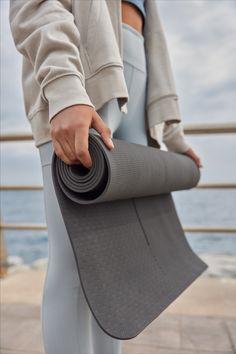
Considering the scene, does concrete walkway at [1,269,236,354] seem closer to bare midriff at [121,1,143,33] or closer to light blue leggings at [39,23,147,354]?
light blue leggings at [39,23,147,354]

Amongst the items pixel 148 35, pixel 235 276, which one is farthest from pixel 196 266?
pixel 235 276

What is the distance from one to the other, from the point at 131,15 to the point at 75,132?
46 cm

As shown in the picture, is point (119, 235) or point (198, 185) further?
point (198, 185)

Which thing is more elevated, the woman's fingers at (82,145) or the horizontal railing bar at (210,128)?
the woman's fingers at (82,145)

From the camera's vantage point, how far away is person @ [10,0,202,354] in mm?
564

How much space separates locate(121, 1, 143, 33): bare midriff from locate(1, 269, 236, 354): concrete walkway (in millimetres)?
1016

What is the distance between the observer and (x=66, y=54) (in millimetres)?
609

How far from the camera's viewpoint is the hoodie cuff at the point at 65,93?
564mm

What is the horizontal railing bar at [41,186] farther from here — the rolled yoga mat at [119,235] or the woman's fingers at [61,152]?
the woman's fingers at [61,152]

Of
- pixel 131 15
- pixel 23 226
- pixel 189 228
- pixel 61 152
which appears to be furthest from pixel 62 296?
pixel 23 226

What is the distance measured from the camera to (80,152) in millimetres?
520

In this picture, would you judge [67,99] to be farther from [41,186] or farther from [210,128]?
[41,186]

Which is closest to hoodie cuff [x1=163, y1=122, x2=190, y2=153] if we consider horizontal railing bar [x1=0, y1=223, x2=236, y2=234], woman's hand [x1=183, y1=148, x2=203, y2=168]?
woman's hand [x1=183, y1=148, x2=203, y2=168]

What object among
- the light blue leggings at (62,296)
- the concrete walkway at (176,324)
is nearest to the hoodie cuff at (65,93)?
the light blue leggings at (62,296)
